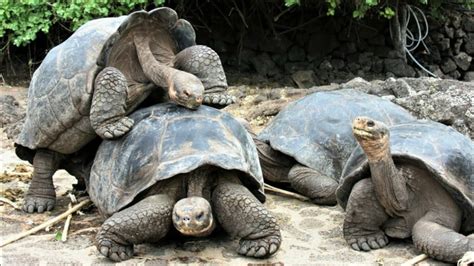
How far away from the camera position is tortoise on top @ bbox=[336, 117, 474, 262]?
3.31 meters

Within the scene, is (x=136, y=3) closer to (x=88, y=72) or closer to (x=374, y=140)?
(x=88, y=72)

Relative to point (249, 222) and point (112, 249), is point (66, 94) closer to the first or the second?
point (112, 249)

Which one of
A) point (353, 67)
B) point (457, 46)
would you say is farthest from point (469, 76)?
point (353, 67)

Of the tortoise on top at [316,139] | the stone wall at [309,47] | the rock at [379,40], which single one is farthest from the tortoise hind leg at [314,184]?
the rock at [379,40]

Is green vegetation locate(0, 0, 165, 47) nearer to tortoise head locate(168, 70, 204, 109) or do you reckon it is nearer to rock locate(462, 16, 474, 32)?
tortoise head locate(168, 70, 204, 109)

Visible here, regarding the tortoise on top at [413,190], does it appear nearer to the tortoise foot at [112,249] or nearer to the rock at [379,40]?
the tortoise foot at [112,249]

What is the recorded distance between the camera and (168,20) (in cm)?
401

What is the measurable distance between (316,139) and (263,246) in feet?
4.66

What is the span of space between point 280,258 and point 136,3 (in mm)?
4902

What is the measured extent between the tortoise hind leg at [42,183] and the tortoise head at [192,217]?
1.24m

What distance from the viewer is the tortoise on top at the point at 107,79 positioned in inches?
145

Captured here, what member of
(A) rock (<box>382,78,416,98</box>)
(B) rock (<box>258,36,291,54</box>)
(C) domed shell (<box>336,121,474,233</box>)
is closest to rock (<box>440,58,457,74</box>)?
(B) rock (<box>258,36,291,54</box>)

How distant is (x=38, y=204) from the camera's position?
423 cm

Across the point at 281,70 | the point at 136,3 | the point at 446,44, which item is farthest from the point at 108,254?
the point at 446,44
